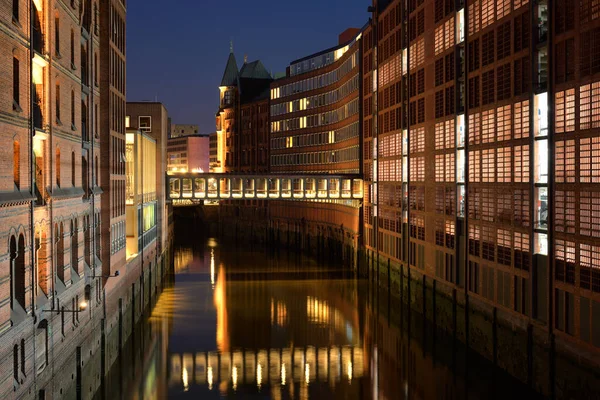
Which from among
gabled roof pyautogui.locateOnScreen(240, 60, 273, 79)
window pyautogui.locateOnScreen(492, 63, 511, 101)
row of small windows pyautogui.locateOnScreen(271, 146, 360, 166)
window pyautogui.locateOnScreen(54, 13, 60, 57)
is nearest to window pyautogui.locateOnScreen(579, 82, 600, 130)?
window pyautogui.locateOnScreen(492, 63, 511, 101)

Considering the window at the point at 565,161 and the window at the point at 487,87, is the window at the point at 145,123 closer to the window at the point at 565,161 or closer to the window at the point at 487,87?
the window at the point at 487,87

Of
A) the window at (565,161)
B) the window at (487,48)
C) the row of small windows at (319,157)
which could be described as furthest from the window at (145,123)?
the window at (565,161)

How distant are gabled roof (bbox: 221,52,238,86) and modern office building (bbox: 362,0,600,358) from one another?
275 feet

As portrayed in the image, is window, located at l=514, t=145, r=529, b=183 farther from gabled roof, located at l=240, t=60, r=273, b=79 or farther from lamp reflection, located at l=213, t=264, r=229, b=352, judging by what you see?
gabled roof, located at l=240, t=60, r=273, b=79

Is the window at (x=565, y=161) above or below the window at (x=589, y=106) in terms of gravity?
below

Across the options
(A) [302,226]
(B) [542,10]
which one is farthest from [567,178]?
(A) [302,226]

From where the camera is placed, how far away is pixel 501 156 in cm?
3928

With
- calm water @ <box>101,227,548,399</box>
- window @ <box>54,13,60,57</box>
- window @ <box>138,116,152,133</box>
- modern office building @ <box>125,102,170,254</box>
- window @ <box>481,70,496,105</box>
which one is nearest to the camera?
window @ <box>54,13,60,57</box>

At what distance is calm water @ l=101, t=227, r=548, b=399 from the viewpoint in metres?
35.1

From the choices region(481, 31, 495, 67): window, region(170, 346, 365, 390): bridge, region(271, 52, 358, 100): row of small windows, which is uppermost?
region(271, 52, 358, 100): row of small windows

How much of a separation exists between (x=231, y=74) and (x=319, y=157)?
4960 cm

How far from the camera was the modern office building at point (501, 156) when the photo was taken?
30.2m

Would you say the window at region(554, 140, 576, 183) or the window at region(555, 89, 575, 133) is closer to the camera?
the window at region(554, 140, 576, 183)

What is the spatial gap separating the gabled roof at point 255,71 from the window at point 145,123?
75312 millimetres
